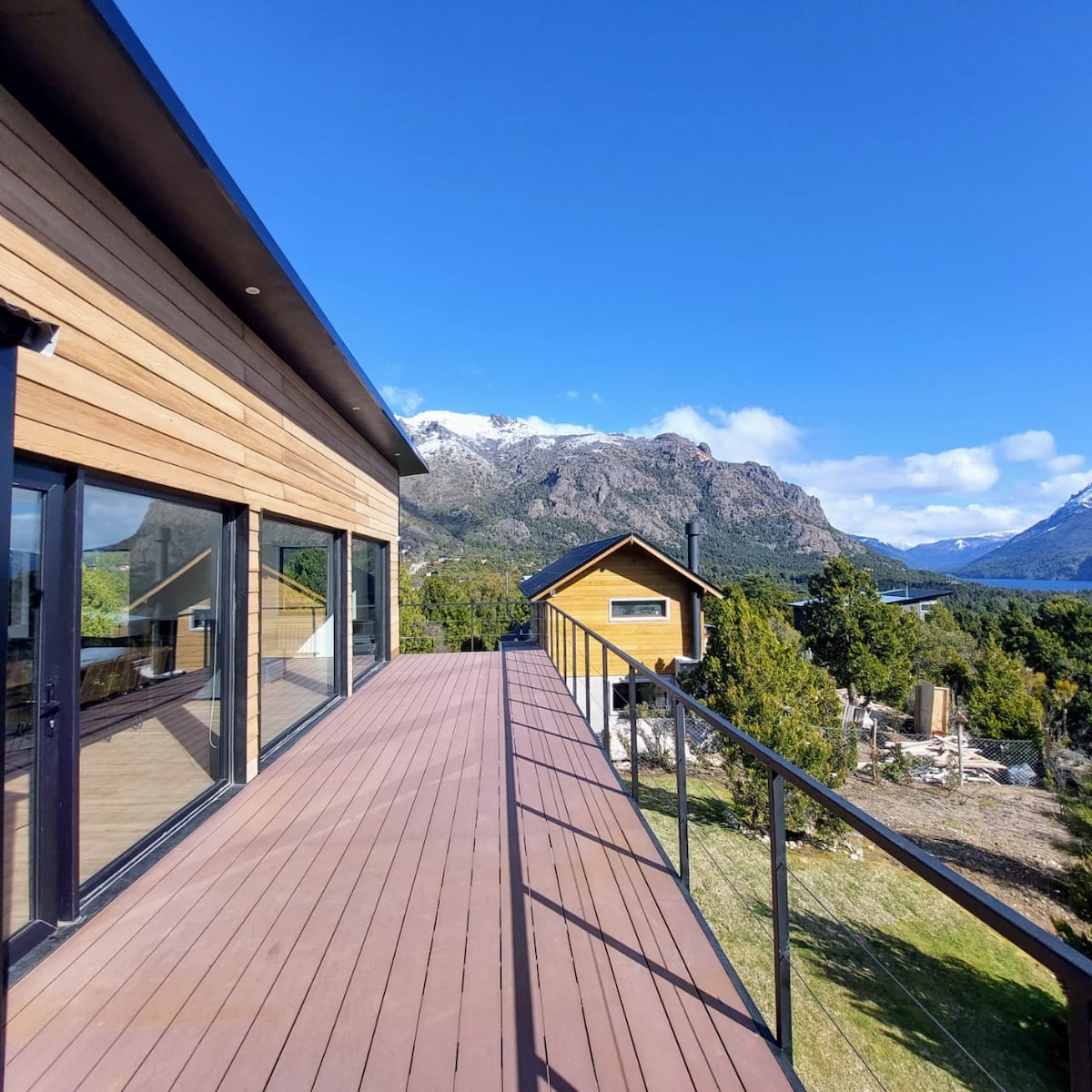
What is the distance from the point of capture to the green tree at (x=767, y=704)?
28.9 feet

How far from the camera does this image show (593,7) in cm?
874

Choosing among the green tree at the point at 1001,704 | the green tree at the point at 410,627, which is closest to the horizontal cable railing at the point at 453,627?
the green tree at the point at 410,627

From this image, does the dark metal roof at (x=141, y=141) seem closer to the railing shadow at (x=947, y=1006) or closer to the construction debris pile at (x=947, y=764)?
the railing shadow at (x=947, y=1006)

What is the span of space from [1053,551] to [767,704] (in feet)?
634

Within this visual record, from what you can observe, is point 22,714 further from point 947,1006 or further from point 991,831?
point 991,831

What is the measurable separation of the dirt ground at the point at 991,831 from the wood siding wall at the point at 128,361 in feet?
30.1

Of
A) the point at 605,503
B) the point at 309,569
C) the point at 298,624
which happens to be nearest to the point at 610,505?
the point at 605,503

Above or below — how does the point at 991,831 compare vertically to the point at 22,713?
below

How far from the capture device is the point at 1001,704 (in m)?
14.2

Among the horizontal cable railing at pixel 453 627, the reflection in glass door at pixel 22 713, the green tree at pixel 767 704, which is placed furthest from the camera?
the horizontal cable railing at pixel 453 627

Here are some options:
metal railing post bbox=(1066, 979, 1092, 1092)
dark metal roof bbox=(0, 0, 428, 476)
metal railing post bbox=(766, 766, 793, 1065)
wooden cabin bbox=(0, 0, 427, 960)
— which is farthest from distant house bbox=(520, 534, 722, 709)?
metal railing post bbox=(1066, 979, 1092, 1092)

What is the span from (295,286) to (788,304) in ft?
80.2

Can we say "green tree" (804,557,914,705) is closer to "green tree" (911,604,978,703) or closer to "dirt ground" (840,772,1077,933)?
"green tree" (911,604,978,703)

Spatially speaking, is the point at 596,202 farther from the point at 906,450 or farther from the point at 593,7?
the point at 906,450
